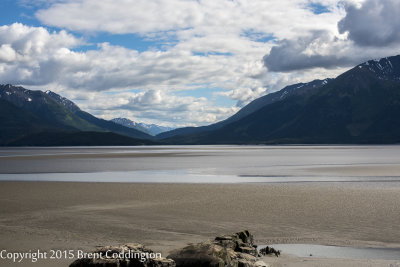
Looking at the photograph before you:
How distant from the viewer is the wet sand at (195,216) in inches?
724

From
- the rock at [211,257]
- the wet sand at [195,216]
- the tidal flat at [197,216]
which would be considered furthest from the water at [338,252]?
the rock at [211,257]

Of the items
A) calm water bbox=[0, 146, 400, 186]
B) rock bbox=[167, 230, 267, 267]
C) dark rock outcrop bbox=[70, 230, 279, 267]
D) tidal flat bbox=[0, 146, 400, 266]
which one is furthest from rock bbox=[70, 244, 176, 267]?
calm water bbox=[0, 146, 400, 186]

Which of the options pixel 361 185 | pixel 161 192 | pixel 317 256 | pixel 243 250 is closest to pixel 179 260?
pixel 243 250

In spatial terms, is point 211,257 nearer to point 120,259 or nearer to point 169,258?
point 169,258

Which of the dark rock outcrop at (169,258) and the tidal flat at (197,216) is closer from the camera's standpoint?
the dark rock outcrop at (169,258)

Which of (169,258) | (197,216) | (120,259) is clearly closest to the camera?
(120,259)

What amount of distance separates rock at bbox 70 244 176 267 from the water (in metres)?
6.52

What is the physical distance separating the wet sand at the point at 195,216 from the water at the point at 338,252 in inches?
34.6

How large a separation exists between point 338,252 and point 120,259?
30.4 ft

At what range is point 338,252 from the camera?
54.6 feet

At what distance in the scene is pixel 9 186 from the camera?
4091cm

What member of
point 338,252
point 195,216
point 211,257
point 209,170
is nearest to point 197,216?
point 195,216

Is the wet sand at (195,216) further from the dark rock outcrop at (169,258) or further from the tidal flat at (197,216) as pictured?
the dark rock outcrop at (169,258)

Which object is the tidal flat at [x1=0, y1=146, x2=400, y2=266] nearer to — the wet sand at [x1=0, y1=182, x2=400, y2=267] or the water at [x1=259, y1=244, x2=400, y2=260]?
the wet sand at [x1=0, y1=182, x2=400, y2=267]
